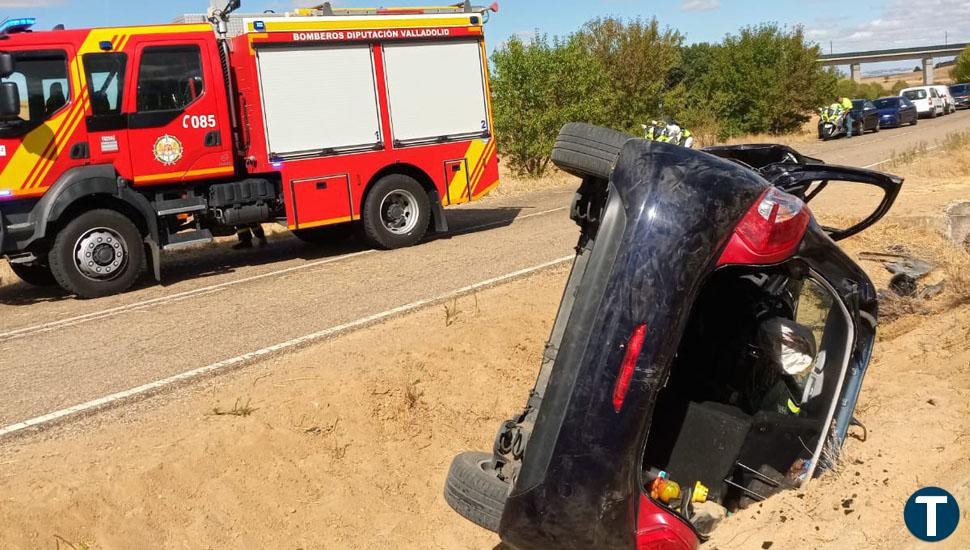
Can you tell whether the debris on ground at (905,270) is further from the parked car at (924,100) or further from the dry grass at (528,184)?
the parked car at (924,100)

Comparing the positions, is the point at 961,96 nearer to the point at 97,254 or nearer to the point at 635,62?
the point at 635,62

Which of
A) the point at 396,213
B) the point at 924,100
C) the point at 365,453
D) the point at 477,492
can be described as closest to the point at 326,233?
the point at 396,213

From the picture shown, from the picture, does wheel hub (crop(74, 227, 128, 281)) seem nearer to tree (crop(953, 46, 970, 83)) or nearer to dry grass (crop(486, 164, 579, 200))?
dry grass (crop(486, 164, 579, 200))

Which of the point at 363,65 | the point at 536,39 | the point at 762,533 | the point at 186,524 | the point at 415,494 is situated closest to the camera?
the point at 762,533

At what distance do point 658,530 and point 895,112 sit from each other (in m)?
36.4

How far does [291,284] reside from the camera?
33.9 ft

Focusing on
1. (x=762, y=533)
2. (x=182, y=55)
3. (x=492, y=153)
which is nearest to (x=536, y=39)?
(x=492, y=153)

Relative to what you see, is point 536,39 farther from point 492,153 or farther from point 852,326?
point 852,326

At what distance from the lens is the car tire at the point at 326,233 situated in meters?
13.6

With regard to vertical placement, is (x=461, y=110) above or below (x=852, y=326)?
above

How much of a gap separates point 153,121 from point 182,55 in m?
0.94

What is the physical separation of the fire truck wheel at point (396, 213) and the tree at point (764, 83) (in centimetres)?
2605

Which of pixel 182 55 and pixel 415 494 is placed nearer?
pixel 415 494

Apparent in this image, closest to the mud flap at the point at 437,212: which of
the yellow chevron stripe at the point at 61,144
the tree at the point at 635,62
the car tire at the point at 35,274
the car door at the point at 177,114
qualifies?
the car door at the point at 177,114
